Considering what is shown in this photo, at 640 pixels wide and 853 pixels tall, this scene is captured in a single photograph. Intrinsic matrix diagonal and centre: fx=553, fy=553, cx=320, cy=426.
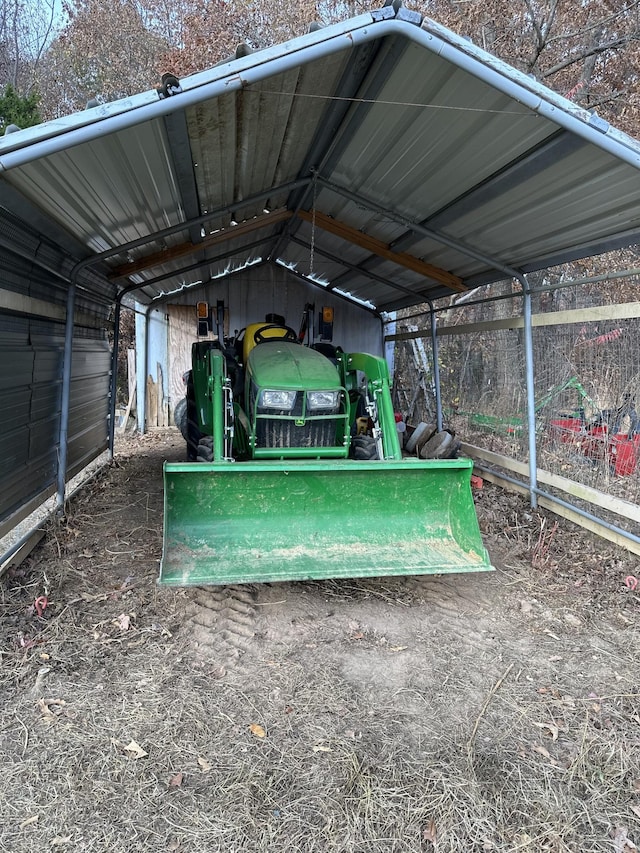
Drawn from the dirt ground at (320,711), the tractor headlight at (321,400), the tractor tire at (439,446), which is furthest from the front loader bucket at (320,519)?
the tractor tire at (439,446)

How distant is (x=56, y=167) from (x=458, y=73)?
85.1 inches

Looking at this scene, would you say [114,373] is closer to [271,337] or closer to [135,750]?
[271,337]

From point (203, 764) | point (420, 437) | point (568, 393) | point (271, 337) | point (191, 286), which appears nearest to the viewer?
point (203, 764)

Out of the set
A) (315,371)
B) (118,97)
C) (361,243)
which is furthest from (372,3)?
(118,97)

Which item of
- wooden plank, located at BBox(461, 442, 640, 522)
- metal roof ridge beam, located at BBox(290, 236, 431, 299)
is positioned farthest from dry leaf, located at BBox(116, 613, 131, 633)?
metal roof ridge beam, located at BBox(290, 236, 431, 299)

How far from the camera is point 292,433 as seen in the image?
4.04m

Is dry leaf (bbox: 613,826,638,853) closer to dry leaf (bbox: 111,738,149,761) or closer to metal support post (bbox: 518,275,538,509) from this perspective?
dry leaf (bbox: 111,738,149,761)

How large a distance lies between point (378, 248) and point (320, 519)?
3.65 meters

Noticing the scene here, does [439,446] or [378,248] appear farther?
[439,446]

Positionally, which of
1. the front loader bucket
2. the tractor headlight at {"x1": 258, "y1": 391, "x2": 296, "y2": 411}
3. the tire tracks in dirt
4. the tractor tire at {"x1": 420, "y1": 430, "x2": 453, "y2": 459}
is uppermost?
the tractor headlight at {"x1": 258, "y1": 391, "x2": 296, "y2": 411}

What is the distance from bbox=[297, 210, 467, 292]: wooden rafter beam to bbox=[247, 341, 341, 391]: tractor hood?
1.94 metres

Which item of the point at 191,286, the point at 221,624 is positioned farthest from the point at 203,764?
the point at 191,286

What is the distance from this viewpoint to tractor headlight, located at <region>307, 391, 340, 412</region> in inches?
157

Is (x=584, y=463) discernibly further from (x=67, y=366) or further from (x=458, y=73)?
(x=67, y=366)
